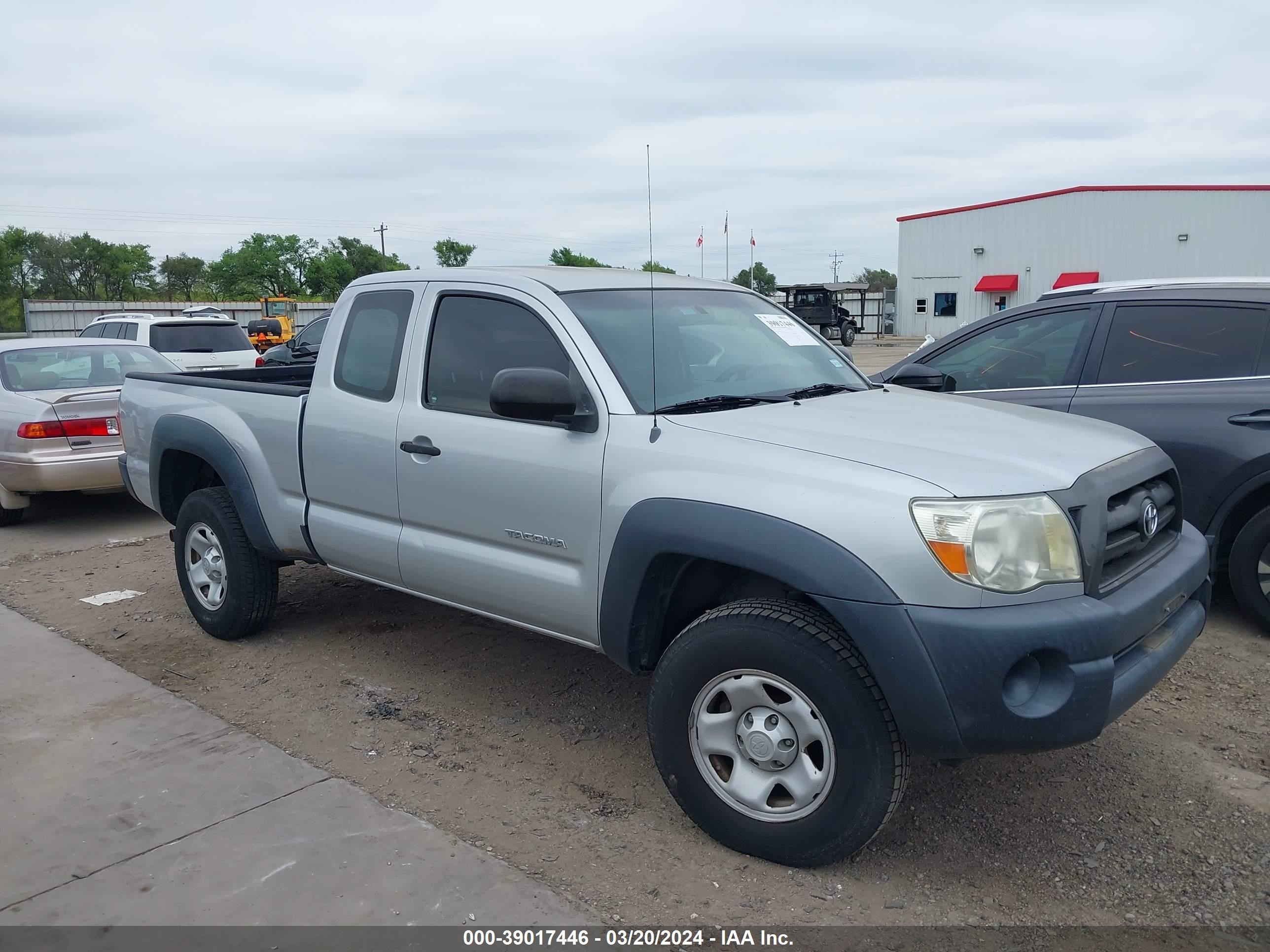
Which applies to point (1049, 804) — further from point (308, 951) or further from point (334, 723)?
point (334, 723)

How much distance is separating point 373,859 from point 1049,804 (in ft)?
7.61

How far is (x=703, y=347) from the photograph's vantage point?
407 centimetres

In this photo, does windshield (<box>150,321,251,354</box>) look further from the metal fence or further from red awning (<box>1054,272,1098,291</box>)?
the metal fence

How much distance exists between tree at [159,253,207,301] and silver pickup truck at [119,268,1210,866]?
84.7 metres

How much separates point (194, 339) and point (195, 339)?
0.04 feet

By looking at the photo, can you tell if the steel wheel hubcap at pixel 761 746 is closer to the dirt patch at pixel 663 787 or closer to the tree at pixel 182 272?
the dirt patch at pixel 663 787

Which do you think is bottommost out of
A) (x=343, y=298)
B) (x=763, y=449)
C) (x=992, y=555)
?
(x=992, y=555)

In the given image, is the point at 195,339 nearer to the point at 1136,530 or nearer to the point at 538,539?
the point at 538,539

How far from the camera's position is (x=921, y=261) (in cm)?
4462

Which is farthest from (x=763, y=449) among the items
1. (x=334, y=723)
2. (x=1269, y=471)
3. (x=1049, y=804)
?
(x=1269, y=471)

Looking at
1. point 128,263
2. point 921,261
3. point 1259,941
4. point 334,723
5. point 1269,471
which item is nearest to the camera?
point 1259,941

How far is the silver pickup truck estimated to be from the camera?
2.79 m

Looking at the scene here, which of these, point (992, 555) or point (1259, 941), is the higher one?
point (992, 555)

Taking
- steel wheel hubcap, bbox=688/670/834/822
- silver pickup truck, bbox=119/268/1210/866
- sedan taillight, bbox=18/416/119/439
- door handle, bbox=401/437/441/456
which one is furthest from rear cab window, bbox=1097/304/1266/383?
sedan taillight, bbox=18/416/119/439
